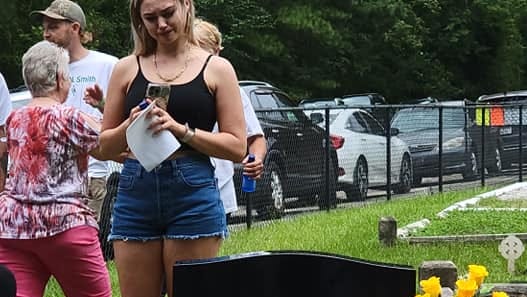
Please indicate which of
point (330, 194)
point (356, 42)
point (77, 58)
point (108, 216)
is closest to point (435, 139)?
point (330, 194)

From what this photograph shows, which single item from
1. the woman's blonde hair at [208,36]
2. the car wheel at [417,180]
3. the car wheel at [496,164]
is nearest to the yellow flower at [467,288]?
the woman's blonde hair at [208,36]

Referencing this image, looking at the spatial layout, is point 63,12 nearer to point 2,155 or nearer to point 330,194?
point 2,155

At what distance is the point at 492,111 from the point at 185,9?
600 inches

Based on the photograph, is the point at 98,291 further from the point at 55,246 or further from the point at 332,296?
the point at 332,296

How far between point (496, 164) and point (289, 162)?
7.02 m

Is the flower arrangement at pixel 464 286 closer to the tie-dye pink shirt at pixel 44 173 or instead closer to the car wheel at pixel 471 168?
the tie-dye pink shirt at pixel 44 173

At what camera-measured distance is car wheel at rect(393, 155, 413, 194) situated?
16.1 m

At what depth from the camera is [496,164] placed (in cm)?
1864

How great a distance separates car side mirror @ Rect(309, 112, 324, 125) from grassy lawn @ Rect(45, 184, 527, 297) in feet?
4.08

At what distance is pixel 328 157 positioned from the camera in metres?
13.8

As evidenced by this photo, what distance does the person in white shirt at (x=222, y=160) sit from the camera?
4676mm

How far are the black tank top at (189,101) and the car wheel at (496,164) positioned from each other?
15.0m

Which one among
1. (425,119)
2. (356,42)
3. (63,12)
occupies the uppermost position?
(356,42)

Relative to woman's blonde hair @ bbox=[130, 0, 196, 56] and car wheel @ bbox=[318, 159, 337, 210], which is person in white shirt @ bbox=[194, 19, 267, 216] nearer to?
woman's blonde hair @ bbox=[130, 0, 196, 56]
